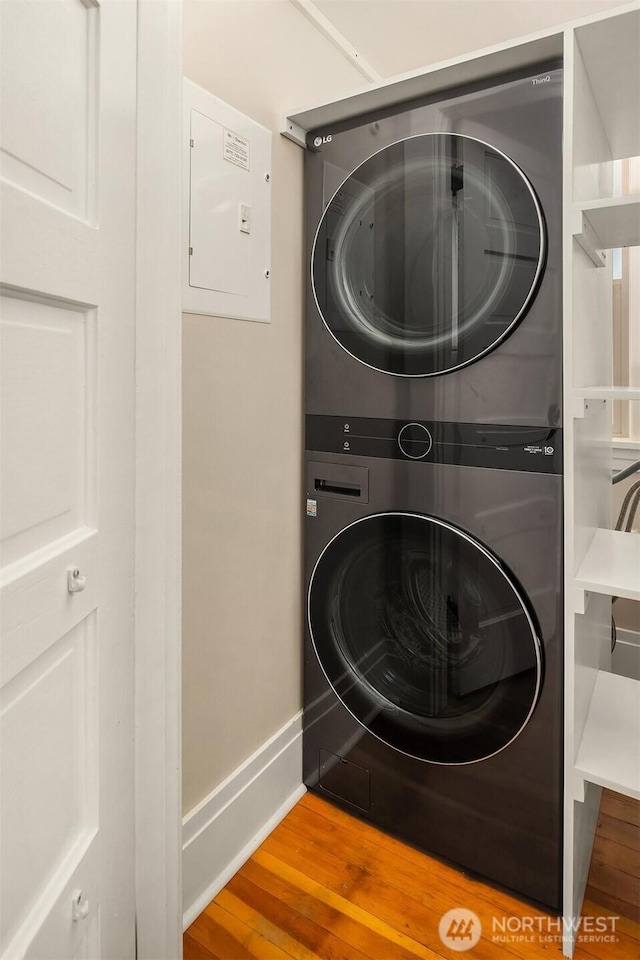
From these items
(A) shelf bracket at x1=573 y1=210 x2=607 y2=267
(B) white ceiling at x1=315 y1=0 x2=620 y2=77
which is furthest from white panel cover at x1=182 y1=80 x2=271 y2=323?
(A) shelf bracket at x1=573 y1=210 x2=607 y2=267

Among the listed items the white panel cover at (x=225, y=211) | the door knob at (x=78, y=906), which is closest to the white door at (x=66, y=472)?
the door knob at (x=78, y=906)

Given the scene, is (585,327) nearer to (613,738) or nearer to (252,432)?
(252,432)

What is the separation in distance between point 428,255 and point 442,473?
519 mm

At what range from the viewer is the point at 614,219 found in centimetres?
123

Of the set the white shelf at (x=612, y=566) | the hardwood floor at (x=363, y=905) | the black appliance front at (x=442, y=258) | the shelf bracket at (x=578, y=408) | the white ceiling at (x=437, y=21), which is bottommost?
the hardwood floor at (x=363, y=905)

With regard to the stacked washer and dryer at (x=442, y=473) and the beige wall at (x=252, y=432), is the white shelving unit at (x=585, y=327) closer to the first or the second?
the stacked washer and dryer at (x=442, y=473)

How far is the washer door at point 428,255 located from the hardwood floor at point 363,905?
1232 mm

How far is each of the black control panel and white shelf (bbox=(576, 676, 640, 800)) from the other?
0.61m

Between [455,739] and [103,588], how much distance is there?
0.98m

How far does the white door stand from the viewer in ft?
2.15

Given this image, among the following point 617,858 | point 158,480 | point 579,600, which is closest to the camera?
point 158,480

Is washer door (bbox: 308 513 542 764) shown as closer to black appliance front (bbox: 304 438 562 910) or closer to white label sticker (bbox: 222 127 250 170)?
black appliance front (bbox: 304 438 562 910)

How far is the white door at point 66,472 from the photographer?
2.15 feet

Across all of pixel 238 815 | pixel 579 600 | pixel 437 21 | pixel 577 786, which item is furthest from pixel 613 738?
pixel 437 21
